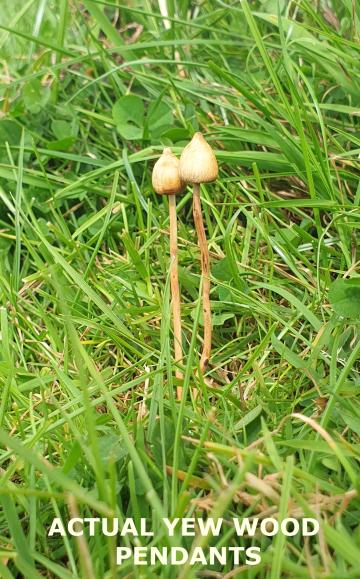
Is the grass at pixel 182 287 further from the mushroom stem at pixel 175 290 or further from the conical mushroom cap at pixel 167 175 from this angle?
the conical mushroom cap at pixel 167 175

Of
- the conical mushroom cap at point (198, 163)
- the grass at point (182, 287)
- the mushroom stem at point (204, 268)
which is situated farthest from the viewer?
the mushroom stem at point (204, 268)

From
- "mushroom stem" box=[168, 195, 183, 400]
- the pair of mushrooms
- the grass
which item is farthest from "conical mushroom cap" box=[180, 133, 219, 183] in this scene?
the grass

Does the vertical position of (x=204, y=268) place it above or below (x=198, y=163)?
below

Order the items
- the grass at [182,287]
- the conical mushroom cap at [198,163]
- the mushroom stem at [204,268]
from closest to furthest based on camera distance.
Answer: the grass at [182,287], the conical mushroom cap at [198,163], the mushroom stem at [204,268]


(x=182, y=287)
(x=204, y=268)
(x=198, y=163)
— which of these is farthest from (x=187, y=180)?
(x=182, y=287)

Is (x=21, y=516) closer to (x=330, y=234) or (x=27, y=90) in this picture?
(x=330, y=234)

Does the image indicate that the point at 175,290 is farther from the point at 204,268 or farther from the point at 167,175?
the point at 167,175

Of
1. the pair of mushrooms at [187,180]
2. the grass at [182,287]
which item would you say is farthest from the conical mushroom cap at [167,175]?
the grass at [182,287]

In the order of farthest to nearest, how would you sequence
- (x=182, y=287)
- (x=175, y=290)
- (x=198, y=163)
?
(x=182, y=287)
(x=175, y=290)
(x=198, y=163)
